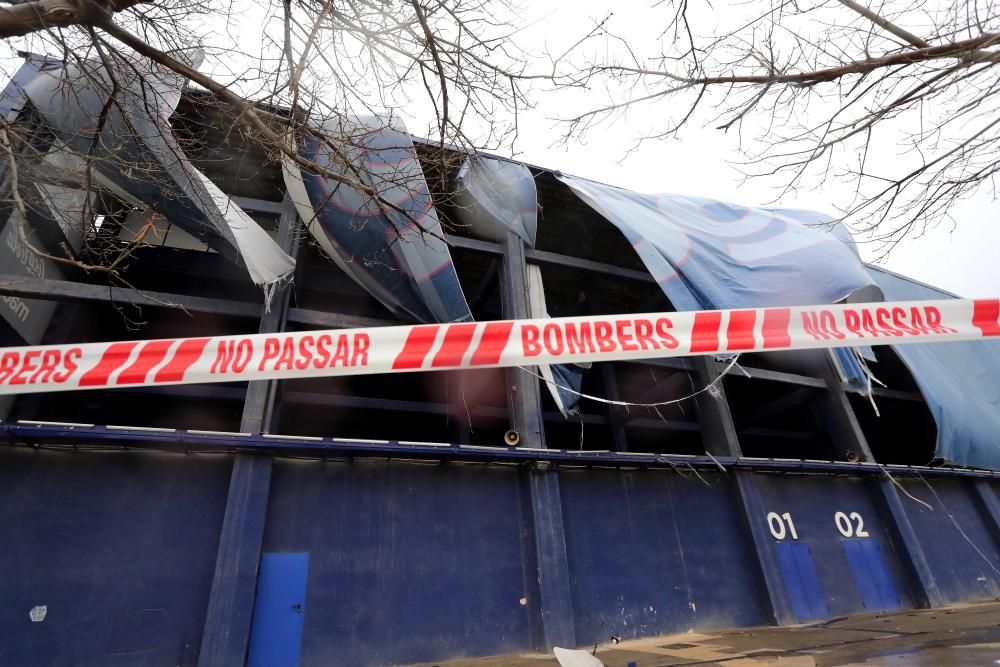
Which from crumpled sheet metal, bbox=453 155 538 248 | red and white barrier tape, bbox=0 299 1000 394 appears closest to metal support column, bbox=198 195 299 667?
red and white barrier tape, bbox=0 299 1000 394

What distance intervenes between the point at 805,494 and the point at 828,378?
3637 millimetres

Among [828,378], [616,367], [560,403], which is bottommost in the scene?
[560,403]

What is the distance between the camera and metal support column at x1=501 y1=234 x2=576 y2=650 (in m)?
7.48

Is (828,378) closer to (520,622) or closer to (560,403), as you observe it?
(560,403)

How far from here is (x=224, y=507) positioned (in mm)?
6910

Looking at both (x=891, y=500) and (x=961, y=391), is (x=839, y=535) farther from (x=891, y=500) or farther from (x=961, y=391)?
(x=961, y=391)

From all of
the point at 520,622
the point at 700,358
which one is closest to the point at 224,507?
the point at 520,622

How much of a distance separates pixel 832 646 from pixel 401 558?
20.0 feet

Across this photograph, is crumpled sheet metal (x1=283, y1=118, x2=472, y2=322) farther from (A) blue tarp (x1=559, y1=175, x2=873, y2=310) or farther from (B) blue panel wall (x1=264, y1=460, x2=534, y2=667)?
(A) blue tarp (x1=559, y1=175, x2=873, y2=310)

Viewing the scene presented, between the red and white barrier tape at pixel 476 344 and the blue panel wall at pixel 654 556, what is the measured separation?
4.23m

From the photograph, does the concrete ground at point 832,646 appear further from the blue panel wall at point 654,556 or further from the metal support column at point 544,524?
the metal support column at point 544,524

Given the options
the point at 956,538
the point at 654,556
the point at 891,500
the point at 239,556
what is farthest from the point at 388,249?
the point at 956,538

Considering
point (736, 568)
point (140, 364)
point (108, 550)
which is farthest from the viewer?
point (736, 568)

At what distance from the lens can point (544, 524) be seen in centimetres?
805
